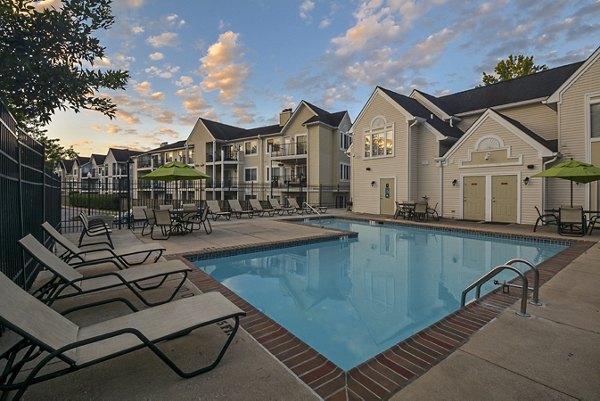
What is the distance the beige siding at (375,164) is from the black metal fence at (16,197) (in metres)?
16.9

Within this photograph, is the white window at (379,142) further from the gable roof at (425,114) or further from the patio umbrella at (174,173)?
the patio umbrella at (174,173)

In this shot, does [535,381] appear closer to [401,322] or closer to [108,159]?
[401,322]

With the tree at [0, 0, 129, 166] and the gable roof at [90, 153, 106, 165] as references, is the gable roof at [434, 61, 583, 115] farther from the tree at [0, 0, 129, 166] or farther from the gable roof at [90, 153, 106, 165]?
the gable roof at [90, 153, 106, 165]

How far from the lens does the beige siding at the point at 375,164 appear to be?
18.0 m

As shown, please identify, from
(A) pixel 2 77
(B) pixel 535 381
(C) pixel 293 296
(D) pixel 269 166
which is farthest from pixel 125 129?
(B) pixel 535 381

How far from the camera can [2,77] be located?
4.89 m

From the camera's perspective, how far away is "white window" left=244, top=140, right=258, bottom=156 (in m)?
30.9

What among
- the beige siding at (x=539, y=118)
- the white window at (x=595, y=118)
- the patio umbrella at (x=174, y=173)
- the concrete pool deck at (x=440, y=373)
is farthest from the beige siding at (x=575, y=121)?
the patio umbrella at (x=174, y=173)

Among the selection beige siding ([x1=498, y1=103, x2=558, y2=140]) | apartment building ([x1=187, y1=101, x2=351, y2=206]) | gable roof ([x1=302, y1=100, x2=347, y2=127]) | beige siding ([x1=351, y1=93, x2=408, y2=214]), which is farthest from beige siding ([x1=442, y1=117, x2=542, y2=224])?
gable roof ([x1=302, y1=100, x2=347, y2=127])

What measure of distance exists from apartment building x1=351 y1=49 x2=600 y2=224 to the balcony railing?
23.9 ft

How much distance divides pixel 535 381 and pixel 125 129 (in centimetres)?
3571

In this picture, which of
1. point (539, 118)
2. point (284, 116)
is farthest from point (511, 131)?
point (284, 116)

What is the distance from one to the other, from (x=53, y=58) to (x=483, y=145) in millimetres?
17022

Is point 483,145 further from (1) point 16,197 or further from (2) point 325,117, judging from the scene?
(1) point 16,197
